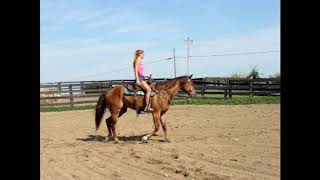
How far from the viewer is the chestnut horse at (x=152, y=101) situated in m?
9.30

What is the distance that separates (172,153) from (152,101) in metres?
2.06

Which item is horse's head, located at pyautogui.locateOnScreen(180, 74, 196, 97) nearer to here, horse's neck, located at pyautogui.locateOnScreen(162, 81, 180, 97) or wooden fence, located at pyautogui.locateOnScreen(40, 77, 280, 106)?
horse's neck, located at pyautogui.locateOnScreen(162, 81, 180, 97)

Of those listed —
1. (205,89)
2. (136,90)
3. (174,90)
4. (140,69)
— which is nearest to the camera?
(140,69)

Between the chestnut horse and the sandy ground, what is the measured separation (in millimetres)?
504

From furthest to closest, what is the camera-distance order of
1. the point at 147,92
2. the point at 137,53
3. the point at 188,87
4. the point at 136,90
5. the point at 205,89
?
1. the point at 205,89
2. the point at 188,87
3. the point at 136,90
4. the point at 147,92
5. the point at 137,53

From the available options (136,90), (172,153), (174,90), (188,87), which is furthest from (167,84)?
(172,153)

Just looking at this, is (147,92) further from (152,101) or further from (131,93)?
(131,93)

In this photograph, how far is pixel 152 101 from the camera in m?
9.30

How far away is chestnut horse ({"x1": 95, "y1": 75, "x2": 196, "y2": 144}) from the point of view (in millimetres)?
9297

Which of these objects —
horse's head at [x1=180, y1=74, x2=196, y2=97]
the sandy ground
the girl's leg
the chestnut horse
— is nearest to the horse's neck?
the chestnut horse

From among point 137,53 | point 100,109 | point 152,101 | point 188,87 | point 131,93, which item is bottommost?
point 100,109
